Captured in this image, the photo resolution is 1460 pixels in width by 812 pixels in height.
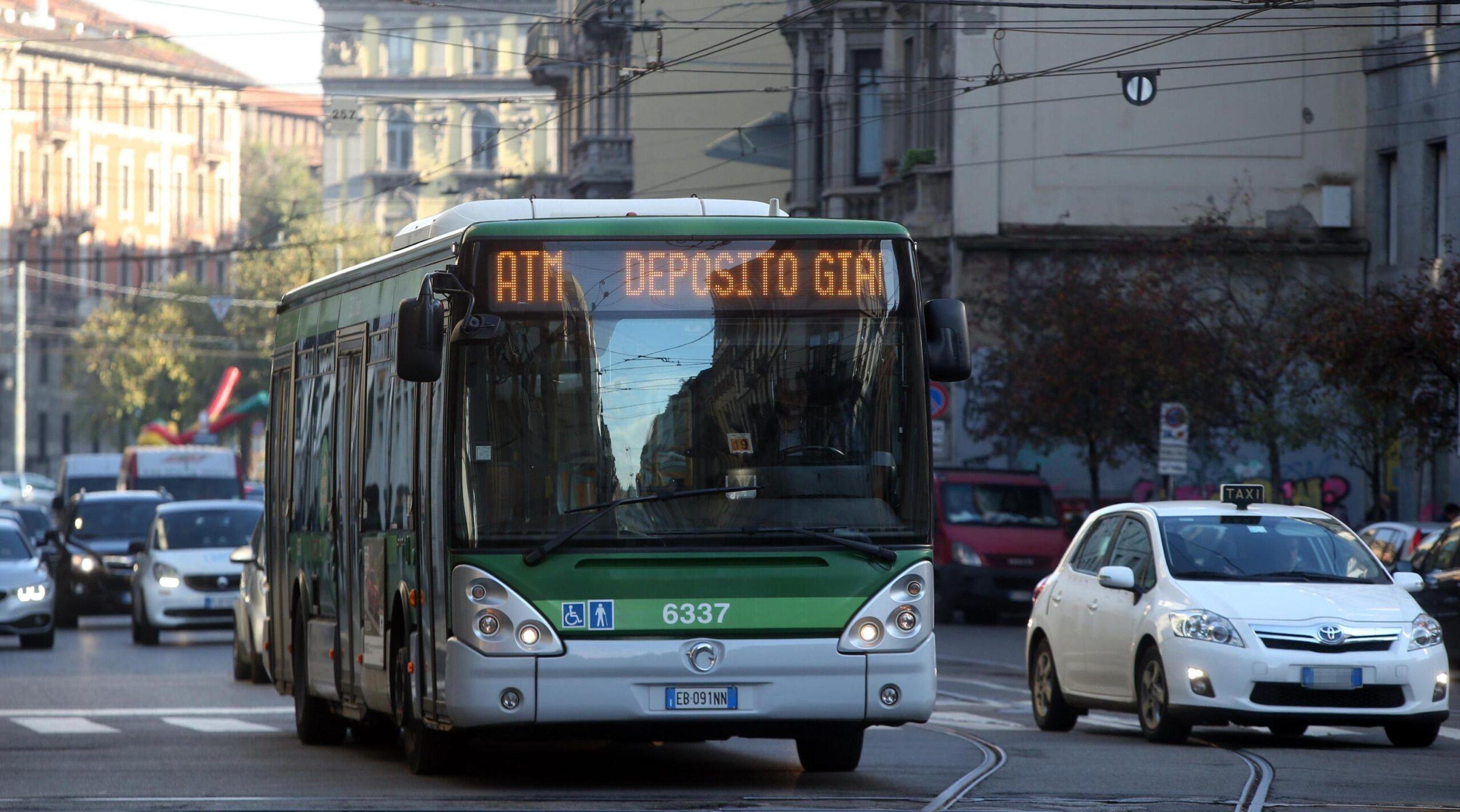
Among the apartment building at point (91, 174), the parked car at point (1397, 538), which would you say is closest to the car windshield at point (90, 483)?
the parked car at point (1397, 538)

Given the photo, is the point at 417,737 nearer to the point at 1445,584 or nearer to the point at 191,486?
the point at 1445,584

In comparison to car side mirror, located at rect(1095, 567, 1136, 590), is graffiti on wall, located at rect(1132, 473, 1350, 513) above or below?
below

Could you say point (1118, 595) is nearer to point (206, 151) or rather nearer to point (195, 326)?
point (195, 326)

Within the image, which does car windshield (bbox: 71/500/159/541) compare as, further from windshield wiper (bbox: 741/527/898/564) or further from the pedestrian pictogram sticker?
windshield wiper (bbox: 741/527/898/564)

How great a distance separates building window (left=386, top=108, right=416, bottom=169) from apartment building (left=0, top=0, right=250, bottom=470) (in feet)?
24.4

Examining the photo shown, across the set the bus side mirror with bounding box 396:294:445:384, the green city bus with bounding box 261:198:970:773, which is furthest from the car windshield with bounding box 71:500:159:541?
the bus side mirror with bounding box 396:294:445:384

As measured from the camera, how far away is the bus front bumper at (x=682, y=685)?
11.5m

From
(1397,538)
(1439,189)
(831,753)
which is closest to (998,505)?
(1439,189)

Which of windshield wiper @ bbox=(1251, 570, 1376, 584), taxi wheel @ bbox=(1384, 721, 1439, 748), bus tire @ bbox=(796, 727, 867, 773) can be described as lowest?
taxi wheel @ bbox=(1384, 721, 1439, 748)

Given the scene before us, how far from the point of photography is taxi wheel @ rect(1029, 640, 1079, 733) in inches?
655

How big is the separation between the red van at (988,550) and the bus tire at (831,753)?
1919 cm

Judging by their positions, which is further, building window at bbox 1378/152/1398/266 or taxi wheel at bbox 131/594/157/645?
building window at bbox 1378/152/1398/266

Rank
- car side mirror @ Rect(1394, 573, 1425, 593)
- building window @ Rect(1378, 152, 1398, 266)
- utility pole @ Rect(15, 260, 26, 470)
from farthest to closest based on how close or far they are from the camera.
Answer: utility pole @ Rect(15, 260, 26, 470) → building window @ Rect(1378, 152, 1398, 266) → car side mirror @ Rect(1394, 573, 1425, 593)

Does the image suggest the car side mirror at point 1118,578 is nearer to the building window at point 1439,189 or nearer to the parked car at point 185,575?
the parked car at point 185,575
